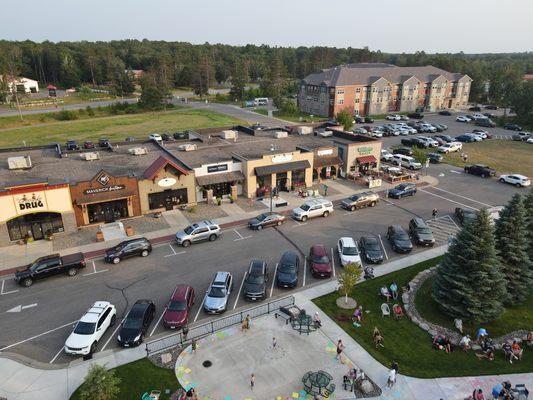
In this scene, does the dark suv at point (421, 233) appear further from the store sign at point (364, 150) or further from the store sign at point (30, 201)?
the store sign at point (30, 201)

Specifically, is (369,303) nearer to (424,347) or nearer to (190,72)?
(424,347)

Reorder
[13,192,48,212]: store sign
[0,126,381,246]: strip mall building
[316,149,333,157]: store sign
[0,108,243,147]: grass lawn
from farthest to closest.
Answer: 1. [0,108,243,147]: grass lawn
2. [316,149,333,157]: store sign
3. [0,126,381,246]: strip mall building
4. [13,192,48,212]: store sign

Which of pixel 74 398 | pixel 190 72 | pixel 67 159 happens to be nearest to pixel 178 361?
pixel 74 398

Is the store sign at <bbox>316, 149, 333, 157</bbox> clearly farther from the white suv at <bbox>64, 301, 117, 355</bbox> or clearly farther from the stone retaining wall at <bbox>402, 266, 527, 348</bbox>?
the white suv at <bbox>64, 301, 117, 355</bbox>

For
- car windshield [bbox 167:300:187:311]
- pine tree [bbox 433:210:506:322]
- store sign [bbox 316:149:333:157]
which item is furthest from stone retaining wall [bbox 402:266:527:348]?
store sign [bbox 316:149:333:157]

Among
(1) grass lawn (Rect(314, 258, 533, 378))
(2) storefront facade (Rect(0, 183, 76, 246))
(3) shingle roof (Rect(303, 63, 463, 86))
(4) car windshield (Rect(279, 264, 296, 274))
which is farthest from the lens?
(3) shingle roof (Rect(303, 63, 463, 86))

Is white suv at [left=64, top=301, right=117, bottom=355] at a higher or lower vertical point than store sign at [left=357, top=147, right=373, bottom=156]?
lower

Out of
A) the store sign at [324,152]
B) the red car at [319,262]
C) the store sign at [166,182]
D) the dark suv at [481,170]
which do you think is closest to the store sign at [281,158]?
the store sign at [324,152]
